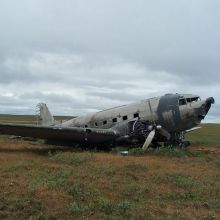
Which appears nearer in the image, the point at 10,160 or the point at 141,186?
the point at 141,186

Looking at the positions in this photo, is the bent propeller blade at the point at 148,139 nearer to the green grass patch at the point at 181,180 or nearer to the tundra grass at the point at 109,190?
the tundra grass at the point at 109,190

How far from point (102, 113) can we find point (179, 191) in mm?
14448

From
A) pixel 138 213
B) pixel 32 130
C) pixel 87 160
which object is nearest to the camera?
pixel 138 213

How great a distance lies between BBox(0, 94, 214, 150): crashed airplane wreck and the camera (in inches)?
906

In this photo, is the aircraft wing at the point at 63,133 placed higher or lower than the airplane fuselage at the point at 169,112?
lower

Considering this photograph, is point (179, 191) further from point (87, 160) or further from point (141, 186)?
point (87, 160)

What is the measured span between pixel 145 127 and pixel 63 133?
4701 mm

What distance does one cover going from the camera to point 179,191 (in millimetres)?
12320

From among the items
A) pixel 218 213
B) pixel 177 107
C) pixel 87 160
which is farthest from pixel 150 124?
pixel 218 213

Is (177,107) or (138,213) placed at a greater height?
(177,107)

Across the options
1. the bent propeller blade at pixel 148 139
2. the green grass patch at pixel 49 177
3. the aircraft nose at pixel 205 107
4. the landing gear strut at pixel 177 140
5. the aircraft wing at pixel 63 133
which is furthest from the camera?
the landing gear strut at pixel 177 140

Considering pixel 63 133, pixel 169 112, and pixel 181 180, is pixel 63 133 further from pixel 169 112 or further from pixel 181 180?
pixel 181 180

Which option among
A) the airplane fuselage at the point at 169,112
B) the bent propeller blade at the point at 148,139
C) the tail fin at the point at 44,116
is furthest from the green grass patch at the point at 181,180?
the tail fin at the point at 44,116

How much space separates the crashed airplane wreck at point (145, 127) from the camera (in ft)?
75.5
